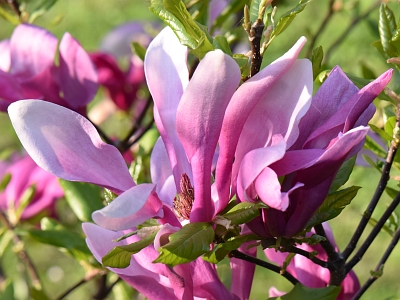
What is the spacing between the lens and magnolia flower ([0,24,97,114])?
0.95 metres

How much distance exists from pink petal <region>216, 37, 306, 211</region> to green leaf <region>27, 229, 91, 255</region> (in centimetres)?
57

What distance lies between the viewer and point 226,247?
57 centimetres

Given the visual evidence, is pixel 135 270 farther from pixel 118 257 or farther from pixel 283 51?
pixel 283 51

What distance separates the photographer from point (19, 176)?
1.40 m

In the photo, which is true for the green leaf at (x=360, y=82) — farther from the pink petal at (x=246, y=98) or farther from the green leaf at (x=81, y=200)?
the green leaf at (x=81, y=200)

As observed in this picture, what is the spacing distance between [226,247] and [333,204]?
0.12 metres

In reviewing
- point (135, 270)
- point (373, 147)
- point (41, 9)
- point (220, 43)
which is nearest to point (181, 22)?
point (220, 43)

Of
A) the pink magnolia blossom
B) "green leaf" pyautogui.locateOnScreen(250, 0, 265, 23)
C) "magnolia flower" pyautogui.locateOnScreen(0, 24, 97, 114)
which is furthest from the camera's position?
the pink magnolia blossom

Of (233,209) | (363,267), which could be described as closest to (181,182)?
(233,209)

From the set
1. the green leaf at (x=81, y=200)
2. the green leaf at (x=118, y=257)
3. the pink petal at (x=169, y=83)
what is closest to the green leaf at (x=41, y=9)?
the green leaf at (x=81, y=200)

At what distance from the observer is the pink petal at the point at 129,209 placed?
19.1 inches

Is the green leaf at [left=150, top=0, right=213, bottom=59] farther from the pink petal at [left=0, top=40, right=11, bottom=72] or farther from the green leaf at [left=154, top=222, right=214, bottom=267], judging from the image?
the pink petal at [left=0, top=40, right=11, bottom=72]

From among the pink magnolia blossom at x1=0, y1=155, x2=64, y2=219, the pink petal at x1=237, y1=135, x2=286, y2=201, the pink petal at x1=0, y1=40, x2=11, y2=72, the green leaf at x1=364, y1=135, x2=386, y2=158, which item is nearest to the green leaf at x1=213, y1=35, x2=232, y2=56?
the pink petal at x1=237, y1=135, x2=286, y2=201

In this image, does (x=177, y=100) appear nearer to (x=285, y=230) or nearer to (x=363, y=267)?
(x=285, y=230)
